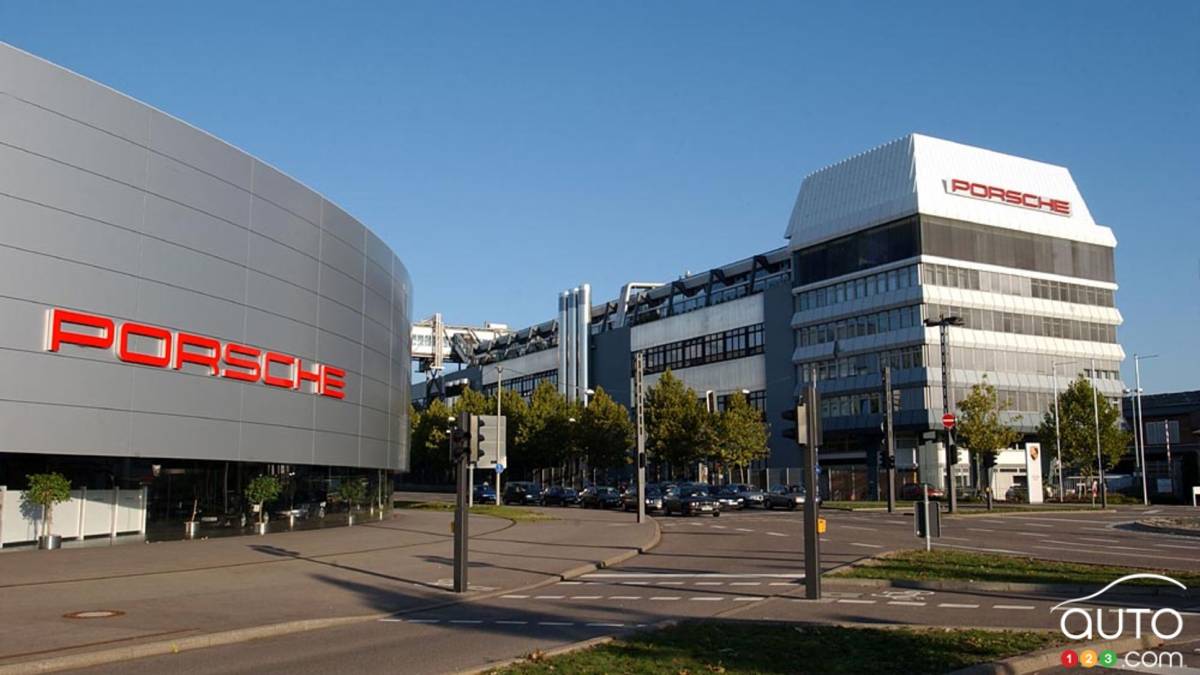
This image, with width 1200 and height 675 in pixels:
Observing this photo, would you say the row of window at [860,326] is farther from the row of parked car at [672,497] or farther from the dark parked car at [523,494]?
the dark parked car at [523,494]

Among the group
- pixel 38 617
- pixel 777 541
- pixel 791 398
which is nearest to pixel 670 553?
pixel 777 541

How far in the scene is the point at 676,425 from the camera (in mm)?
85312

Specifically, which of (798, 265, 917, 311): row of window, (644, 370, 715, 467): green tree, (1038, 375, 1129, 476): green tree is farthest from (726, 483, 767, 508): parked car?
(1038, 375, 1129, 476): green tree

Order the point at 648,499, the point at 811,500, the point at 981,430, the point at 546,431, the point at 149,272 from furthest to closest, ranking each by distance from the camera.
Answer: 1. the point at 546,431
2. the point at 981,430
3. the point at 648,499
4. the point at 149,272
5. the point at 811,500

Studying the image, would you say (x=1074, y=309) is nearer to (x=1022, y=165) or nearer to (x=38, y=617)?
(x=1022, y=165)

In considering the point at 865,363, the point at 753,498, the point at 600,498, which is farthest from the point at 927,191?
the point at 600,498

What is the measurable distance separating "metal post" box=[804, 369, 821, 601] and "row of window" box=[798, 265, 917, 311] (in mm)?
67754

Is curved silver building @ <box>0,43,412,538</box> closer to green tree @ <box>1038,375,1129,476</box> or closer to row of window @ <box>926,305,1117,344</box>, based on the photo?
row of window @ <box>926,305,1117,344</box>

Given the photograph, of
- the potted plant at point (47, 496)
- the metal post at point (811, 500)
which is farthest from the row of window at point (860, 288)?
the metal post at point (811, 500)

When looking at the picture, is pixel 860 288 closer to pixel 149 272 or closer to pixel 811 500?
pixel 149 272

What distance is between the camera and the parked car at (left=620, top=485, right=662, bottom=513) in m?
61.9

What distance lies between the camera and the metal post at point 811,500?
17062 mm

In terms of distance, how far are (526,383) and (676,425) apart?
53698 millimetres

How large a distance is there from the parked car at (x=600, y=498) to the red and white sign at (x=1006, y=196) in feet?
122
